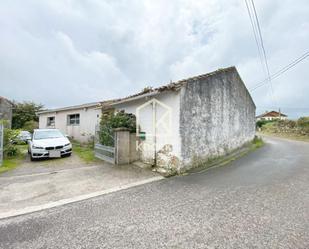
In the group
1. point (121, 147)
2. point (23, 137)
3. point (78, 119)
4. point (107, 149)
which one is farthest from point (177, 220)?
point (78, 119)

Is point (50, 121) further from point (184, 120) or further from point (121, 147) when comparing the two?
point (184, 120)

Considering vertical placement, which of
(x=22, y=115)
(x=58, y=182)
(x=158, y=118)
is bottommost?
(x=58, y=182)

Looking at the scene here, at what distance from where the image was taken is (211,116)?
8188 millimetres

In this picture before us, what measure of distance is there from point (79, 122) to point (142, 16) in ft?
29.5

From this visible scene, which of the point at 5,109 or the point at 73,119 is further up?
the point at 5,109

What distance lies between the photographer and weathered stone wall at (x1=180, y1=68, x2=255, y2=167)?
6664 millimetres

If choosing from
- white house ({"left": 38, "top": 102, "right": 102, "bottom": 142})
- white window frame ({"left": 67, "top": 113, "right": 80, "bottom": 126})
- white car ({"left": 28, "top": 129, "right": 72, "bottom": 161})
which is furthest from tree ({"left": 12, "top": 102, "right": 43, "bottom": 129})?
white car ({"left": 28, "top": 129, "right": 72, "bottom": 161})

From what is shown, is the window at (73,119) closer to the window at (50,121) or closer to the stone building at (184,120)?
the window at (50,121)

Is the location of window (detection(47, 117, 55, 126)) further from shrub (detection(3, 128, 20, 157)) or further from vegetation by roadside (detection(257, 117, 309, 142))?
vegetation by roadside (detection(257, 117, 309, 142))

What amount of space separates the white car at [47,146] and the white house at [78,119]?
321 centimetres

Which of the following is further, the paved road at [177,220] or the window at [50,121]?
the window at [50,121]

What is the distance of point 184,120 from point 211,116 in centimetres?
226

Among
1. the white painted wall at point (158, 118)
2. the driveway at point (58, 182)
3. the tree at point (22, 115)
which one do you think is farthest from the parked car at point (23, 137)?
the tree at point (22, 115)

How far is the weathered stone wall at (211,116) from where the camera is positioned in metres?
6.66
